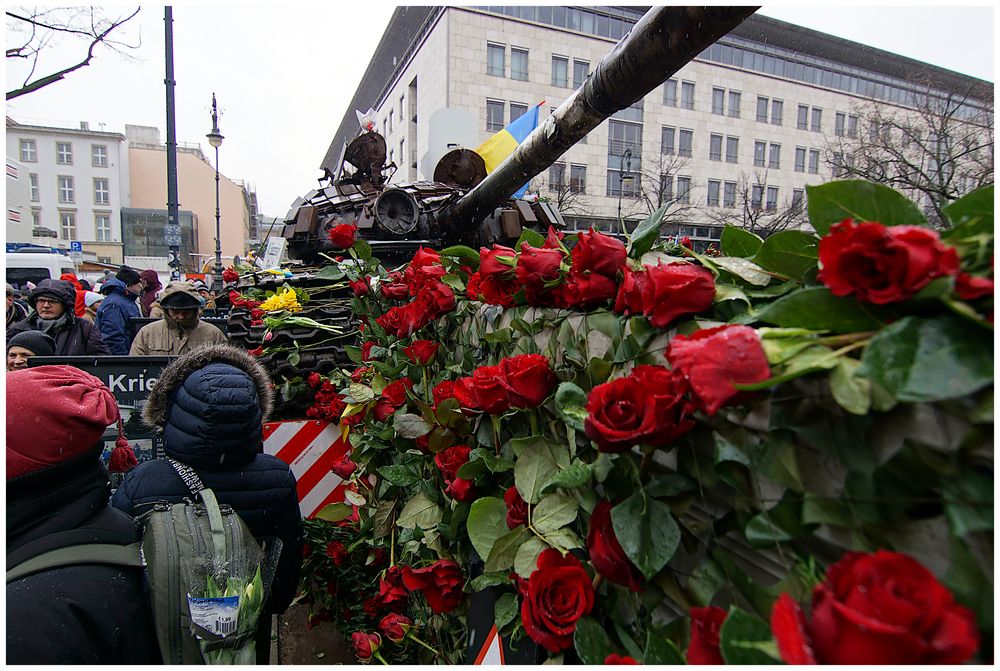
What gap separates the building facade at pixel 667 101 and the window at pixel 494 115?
0.16ft

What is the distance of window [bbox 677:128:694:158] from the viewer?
32812mm

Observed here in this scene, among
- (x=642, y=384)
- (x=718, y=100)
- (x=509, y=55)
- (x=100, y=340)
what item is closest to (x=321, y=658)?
(x=642, y=384)

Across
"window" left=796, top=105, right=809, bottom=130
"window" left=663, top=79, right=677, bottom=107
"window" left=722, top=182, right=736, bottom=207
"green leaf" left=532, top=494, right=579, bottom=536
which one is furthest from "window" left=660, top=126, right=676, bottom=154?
"green leaf" left=532, top=494, right=579, bottom=536

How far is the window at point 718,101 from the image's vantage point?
3316cm

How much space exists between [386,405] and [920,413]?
2.22 meters

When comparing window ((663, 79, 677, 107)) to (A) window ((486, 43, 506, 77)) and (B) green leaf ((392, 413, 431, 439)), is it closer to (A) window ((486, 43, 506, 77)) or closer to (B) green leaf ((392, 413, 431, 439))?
(A) window ((486, 43, 506, 77))

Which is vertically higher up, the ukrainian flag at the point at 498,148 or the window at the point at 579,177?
the window at the point at 579,177

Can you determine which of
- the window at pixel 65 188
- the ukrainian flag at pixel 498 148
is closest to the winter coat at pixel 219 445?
the ukrainian flag at pixel 498 148

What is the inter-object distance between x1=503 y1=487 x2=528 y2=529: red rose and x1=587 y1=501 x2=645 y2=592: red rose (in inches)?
10.5

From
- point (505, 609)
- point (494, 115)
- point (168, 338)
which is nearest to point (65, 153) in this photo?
point (494, 115)

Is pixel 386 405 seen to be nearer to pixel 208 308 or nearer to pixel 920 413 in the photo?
pixel 920 413

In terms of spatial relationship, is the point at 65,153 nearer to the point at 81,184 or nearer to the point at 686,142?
the point at 81,184

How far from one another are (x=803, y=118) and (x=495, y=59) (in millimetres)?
18438

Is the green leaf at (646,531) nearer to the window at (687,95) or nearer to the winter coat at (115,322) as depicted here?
the winter coat at (115,322)
